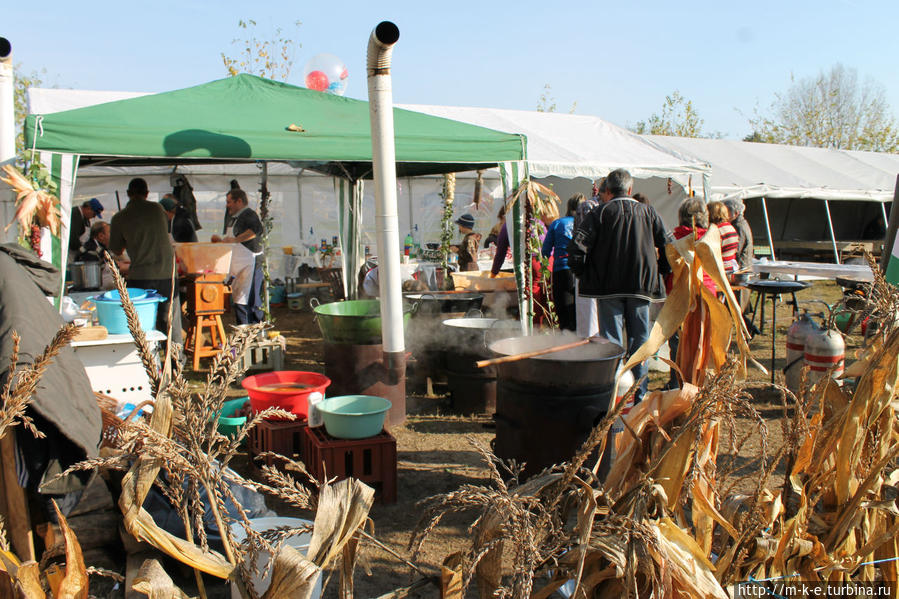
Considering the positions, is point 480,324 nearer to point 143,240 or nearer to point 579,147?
point 143,240

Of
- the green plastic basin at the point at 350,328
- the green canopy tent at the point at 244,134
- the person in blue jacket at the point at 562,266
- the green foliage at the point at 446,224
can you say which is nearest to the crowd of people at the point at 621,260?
the green canopy tent at the point at 244,134

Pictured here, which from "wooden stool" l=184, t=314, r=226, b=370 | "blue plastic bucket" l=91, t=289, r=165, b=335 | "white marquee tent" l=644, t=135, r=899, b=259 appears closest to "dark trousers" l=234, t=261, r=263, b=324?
"wooden stool" l=184, t=314, r=226, b=370


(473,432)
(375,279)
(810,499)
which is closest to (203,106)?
(375,279)

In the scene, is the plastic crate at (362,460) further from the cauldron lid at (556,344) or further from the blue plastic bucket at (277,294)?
the blue plastic bucket at (277,294)

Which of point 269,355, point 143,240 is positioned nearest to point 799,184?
point 269,355

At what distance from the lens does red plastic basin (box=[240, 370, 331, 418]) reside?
4.17m

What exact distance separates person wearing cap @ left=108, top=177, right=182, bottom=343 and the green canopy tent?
0.78 metres

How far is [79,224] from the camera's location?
10.2 metres

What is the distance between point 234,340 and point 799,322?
6086mm

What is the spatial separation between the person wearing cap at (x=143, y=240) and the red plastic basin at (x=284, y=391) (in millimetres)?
2635

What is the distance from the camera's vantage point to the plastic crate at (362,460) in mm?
3875

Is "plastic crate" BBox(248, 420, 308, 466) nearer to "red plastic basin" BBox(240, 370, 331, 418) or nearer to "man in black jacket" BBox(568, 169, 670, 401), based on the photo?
"red plastic basin" BBox(240, 370, 331, 418)

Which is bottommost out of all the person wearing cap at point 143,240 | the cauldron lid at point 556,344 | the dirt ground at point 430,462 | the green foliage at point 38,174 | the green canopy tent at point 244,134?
the dirt ground at point 430,462

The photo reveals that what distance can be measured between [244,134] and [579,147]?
805cm
